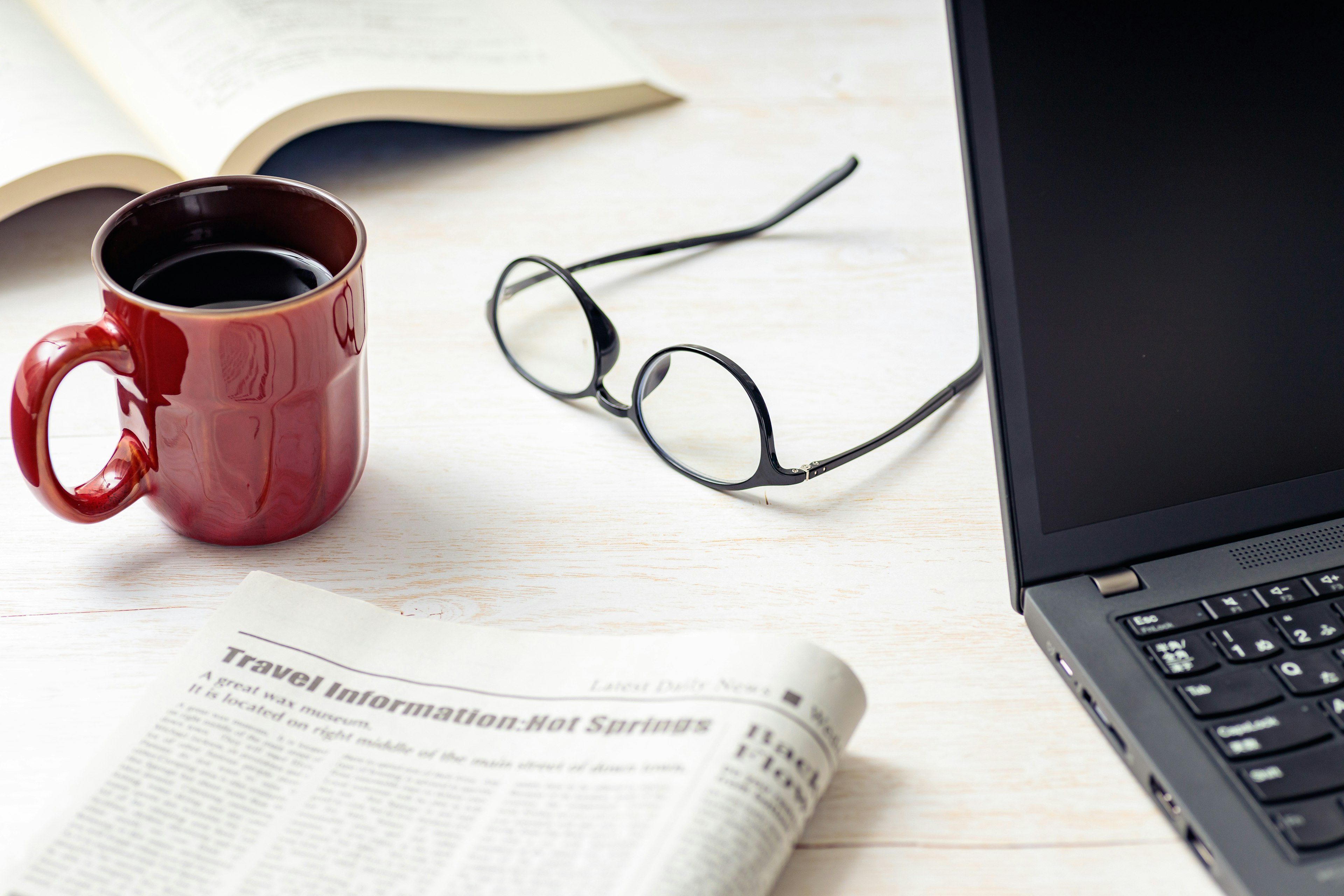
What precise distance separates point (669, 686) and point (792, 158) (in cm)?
55

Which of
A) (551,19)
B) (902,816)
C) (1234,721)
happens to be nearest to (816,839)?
(902,816)

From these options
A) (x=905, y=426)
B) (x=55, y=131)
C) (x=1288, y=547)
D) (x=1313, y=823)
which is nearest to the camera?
(x=1313, y=823)

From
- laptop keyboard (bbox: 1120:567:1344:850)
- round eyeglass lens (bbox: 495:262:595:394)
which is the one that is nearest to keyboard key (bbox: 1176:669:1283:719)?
laptop keyboard (bbox: 1120:567:1344:850)

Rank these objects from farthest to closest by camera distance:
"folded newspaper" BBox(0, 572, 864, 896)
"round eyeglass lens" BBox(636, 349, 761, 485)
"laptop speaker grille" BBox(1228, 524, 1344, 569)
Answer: "round eyeglass lens" BBox(636, 349, 761, 485) < "laptop speaker grille" BBox(1228, 524, 1344, 569) < "folded newspaper" BBox(0, 572, 864, 896)

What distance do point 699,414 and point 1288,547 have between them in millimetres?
290

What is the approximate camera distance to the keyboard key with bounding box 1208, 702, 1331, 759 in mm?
393

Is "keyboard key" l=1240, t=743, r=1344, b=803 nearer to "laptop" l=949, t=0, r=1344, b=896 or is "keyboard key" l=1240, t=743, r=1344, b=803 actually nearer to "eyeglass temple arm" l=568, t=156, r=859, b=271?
"laptop" l=949, t=0, r=1344, b=896

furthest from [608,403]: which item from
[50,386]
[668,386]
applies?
[50,386]

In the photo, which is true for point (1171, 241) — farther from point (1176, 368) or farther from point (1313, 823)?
point (1313, 823)

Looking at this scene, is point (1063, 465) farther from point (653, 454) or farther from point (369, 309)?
point (369, 309)

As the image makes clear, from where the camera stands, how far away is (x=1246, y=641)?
0.43 meters

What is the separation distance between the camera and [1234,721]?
1.32ft

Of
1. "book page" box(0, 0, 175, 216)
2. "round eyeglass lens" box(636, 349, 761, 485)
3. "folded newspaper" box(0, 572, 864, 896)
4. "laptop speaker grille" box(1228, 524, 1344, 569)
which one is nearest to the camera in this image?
"folded newspaper" box(0, 572, 864, 896)

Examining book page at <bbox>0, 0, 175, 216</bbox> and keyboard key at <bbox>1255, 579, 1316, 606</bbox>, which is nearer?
keyboard key at <bbox>1255, 579, 1316, 606</bbox>
